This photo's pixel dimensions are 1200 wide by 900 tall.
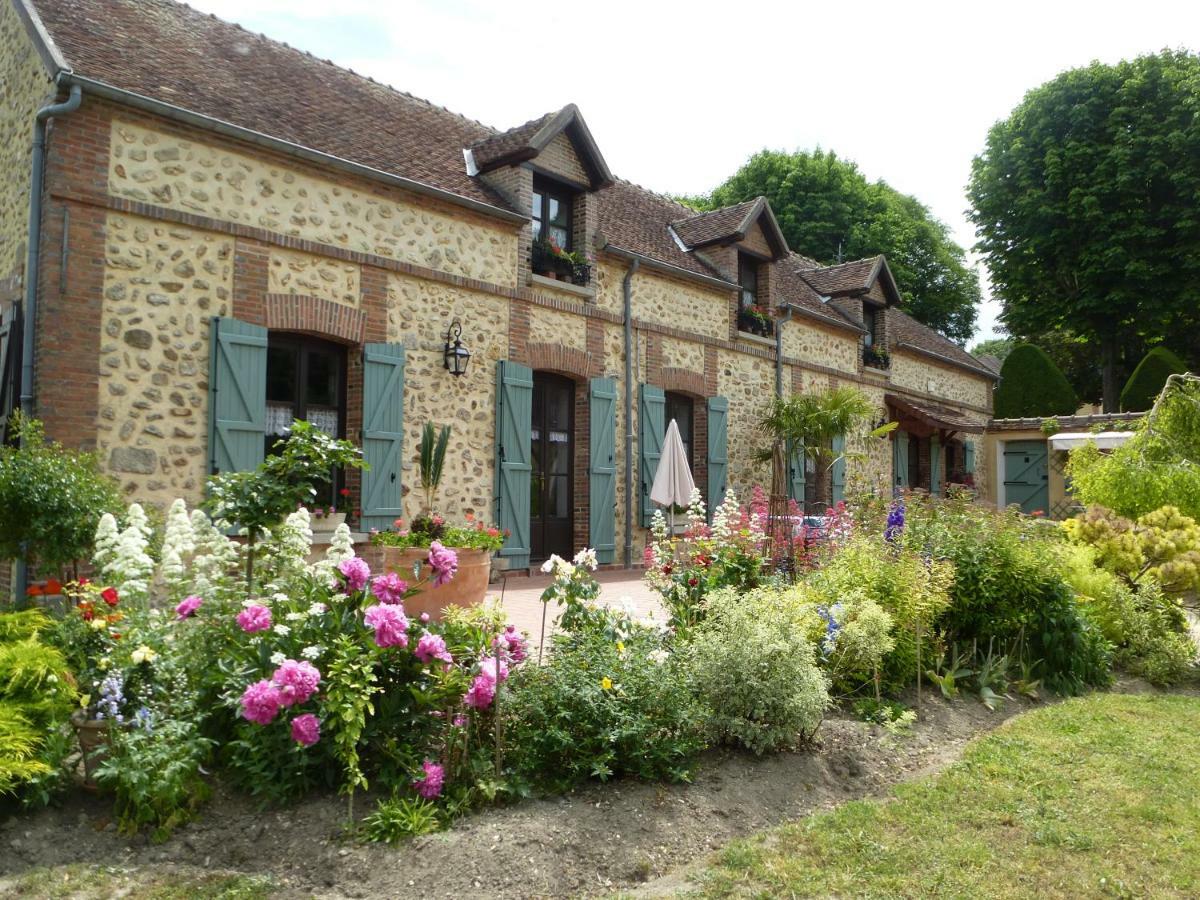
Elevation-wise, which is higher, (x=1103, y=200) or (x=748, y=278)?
(x=1103, y=200)

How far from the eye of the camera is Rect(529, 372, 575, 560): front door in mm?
11398

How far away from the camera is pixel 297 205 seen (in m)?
8.84

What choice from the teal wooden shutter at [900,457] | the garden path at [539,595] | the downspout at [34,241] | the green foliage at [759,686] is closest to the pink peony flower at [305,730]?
the green foliage at [759,686]

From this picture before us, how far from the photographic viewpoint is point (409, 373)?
9.66 meters

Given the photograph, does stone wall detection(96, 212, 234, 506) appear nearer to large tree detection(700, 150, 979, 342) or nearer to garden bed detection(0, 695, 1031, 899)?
garden bed detection(0, 695, 1031, 899)

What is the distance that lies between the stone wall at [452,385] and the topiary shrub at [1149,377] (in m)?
19.8

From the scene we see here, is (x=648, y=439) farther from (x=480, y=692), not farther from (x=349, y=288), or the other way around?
(x=480, y=692)

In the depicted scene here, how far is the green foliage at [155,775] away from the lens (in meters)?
3.31

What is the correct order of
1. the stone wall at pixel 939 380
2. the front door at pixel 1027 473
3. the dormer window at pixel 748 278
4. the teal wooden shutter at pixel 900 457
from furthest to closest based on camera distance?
the front door at pixel 1027 473 < the stone wall at pixel 939 380 < the teal wooden shutter at pixel 900 457 < the dormer window at pixel 748 278

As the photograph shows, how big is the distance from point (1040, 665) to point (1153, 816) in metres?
2.40

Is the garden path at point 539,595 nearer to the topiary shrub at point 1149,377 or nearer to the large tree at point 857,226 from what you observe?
the topiary shrub at point 1149,377

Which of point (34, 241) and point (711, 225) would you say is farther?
point (711, 225)

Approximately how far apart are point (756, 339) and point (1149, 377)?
1496 cm

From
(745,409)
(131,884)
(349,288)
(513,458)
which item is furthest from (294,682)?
(745,409)
